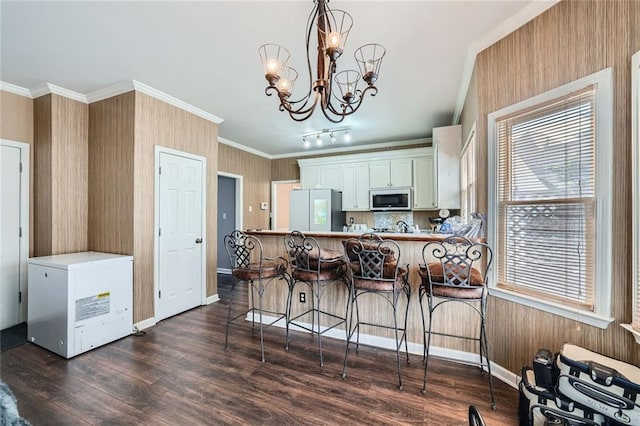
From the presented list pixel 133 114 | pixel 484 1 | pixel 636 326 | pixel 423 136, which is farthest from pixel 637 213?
pixel 133 114

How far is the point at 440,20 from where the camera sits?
200 cm

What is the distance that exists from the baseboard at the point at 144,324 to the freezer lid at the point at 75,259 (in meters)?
0.72

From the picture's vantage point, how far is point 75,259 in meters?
2.74

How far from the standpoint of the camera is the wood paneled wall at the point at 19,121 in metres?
3.02

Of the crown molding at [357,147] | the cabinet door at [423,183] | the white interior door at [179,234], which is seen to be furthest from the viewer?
the crown molding at [357,147]

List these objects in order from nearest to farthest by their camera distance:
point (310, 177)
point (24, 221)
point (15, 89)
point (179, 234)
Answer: point (15, 89) → point (24, 221) → point (179, 234) → point (310, 177)

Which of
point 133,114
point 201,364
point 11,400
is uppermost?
point 133,114

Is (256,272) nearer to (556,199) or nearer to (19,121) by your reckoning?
(556,199)

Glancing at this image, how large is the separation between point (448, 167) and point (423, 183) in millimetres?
1048

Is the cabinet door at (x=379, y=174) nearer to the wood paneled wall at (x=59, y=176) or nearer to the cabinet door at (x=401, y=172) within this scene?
the cabinet door at (x=401, y=172)

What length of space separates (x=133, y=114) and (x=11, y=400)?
2.87 m

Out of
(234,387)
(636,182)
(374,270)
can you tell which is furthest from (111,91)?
(636,182)

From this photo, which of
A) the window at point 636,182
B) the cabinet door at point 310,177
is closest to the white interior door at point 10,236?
the cabinet door at point 310,177

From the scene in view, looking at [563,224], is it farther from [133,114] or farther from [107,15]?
[133,114]
